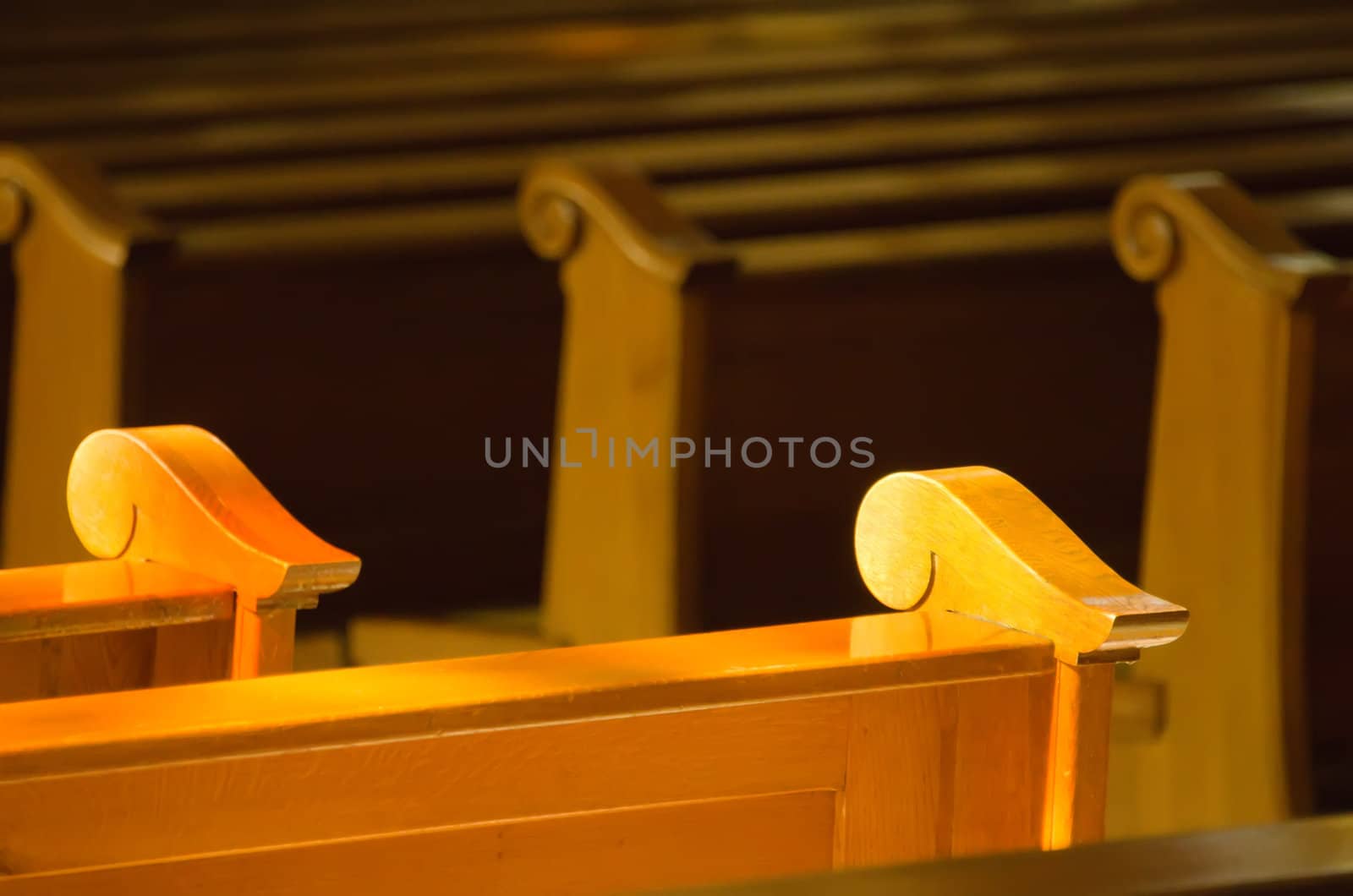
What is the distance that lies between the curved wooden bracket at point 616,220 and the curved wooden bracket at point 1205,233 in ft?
1.95

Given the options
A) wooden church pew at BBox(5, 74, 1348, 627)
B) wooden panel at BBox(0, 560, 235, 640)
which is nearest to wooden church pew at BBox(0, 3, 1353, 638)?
wooden church pew at BBox(5, 74, 1348, 627)

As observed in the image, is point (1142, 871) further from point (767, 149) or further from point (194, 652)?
point (767, 149)

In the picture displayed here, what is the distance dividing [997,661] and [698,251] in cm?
169

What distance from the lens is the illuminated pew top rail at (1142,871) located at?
0.74 m

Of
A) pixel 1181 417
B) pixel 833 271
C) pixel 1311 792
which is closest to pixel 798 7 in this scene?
pixel 833 271

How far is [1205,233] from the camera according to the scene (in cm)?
287

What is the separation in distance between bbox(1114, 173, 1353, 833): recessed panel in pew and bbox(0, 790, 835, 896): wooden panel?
5.46ft

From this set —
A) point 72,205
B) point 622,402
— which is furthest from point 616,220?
point 72,205

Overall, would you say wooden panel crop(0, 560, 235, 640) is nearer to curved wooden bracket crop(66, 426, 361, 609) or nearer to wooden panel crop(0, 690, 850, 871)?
curved wooden bracket crop(66, 426, 361, 609)

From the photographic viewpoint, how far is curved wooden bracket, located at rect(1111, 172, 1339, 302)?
9.16 ft

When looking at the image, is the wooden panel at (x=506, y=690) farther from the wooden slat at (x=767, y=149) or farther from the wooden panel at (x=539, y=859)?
the wooden slat at (x=767, y=149)

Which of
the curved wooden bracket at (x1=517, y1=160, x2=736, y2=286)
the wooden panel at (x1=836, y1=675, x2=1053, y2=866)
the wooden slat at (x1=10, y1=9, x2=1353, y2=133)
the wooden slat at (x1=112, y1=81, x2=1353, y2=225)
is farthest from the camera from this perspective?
the wooden slat at (x1=10, y1=9, x2=1353, y2=133)

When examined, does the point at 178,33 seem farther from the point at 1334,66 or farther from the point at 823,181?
the point at 1334,66

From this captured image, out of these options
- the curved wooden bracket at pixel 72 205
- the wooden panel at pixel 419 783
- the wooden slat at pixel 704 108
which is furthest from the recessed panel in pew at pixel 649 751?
the wooden slat at pixel 704 108
